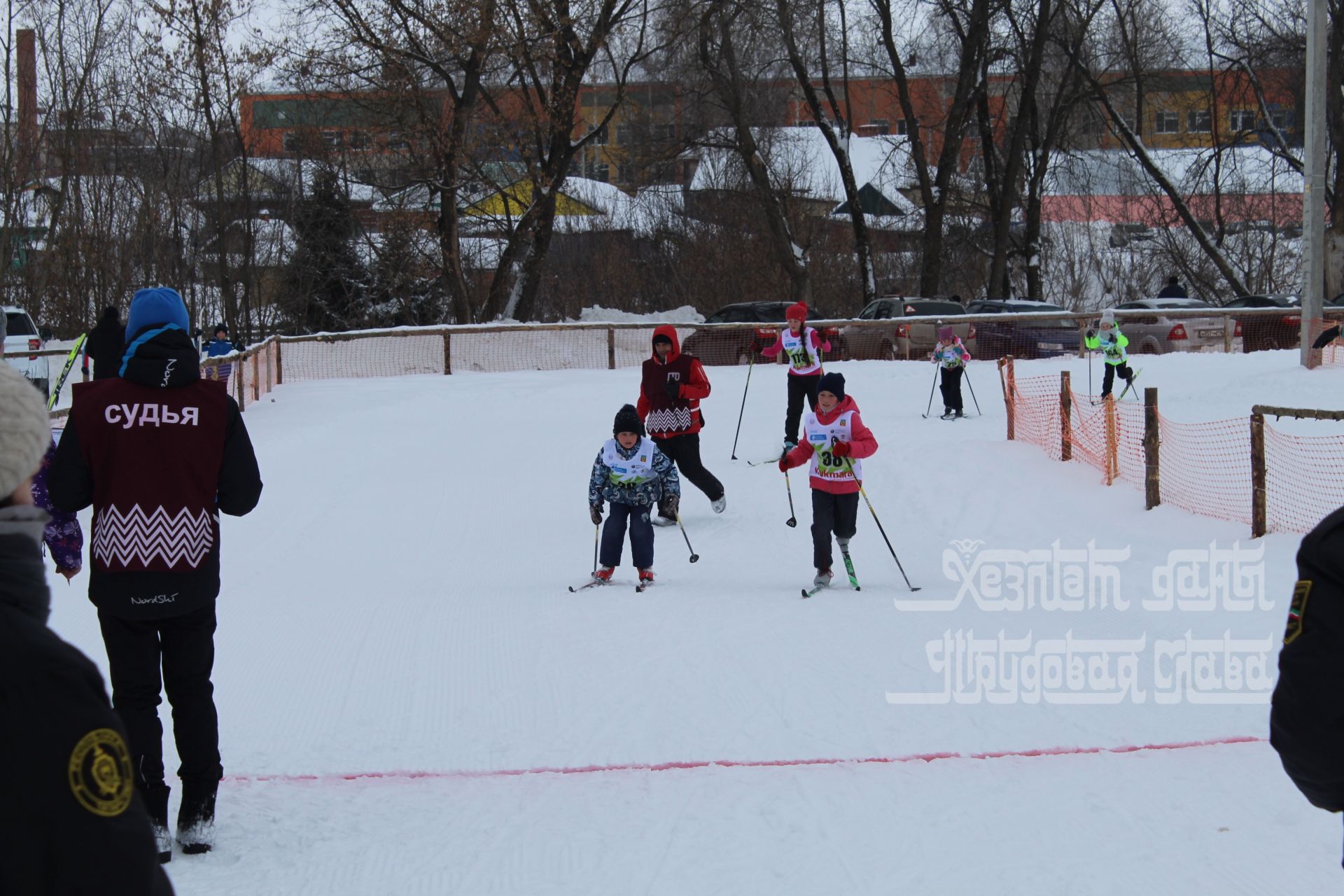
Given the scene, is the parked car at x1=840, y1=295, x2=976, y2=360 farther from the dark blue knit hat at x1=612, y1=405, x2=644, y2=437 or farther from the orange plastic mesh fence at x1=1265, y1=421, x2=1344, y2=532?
the dark blue knit hat at x1=612, y1=405, x2=644, y2=437

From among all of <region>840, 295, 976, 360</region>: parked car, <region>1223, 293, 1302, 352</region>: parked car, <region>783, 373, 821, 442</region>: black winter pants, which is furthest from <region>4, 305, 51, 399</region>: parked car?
<region>1223, 293, 1302, 352</region>: parked car

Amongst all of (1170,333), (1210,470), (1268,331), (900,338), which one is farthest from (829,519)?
(1268,331)

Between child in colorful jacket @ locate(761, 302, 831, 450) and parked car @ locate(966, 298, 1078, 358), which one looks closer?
child in colorful jacket @ locate(761, 302, 831, 450)

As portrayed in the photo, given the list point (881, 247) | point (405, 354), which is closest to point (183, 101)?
point (405, 354)

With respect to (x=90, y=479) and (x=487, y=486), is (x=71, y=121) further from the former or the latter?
(x=90, y=479)

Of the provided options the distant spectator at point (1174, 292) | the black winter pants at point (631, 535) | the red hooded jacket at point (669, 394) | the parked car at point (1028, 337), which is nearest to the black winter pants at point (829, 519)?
the black winter pants at point (631, 535)

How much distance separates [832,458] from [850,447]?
0.66 feet

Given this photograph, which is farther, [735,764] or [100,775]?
[735,764]

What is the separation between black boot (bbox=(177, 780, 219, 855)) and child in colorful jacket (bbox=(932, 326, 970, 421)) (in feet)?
49.2

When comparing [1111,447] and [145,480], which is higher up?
[145,480]

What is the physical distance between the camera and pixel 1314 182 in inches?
720

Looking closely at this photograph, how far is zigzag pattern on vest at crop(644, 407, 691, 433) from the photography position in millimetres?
12695

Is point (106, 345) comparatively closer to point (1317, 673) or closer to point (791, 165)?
point (1317, 673)

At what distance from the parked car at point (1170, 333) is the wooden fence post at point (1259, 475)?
16527 mm
